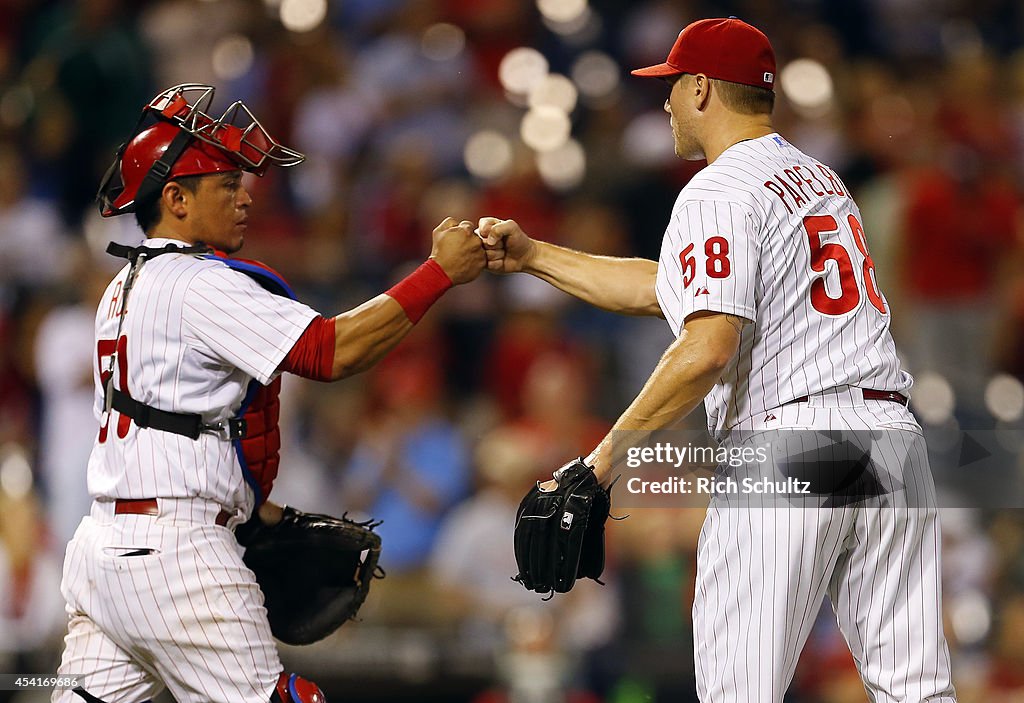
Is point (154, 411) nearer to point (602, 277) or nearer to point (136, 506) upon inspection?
point (136, 506)

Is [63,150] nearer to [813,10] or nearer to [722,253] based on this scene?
[813,10]

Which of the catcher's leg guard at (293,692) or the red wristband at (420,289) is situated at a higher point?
the red wristband at (420,289)

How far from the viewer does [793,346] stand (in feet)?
10.7

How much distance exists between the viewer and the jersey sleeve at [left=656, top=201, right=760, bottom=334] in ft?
10.2

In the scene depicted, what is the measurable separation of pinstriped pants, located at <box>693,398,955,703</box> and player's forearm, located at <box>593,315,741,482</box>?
0.93 ft

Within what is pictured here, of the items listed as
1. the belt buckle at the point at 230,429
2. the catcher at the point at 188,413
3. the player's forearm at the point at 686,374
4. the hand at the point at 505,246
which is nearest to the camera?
the player's forearm at the point at 686,374

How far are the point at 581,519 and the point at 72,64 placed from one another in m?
6.26

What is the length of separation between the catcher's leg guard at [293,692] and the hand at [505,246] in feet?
4.48

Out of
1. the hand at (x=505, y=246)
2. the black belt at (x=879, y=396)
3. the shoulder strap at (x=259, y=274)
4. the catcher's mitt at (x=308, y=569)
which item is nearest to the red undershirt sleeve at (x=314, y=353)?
the shoulder strap at (x=259, y=274)

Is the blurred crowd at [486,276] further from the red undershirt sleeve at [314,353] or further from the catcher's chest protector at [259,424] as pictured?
the red undershirt sleeve at [314,353]

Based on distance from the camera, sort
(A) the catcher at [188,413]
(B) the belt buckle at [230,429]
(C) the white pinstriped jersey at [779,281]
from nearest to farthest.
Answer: (C) the white pinstriped jersey at [779,281]
(A) the catcher at [188,413]
(B) the belt buckle at [230,429]

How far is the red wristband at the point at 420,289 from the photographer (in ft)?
11.6

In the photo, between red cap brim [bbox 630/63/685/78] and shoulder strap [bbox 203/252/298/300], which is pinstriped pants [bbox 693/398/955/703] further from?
shoulder strap [bbox 203/252/298/300]

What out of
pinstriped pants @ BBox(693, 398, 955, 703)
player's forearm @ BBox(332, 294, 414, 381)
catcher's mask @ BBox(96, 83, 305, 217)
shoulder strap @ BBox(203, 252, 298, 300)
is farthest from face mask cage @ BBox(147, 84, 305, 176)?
pinstriped pants @ BBox(693, 398, 955, 703)
